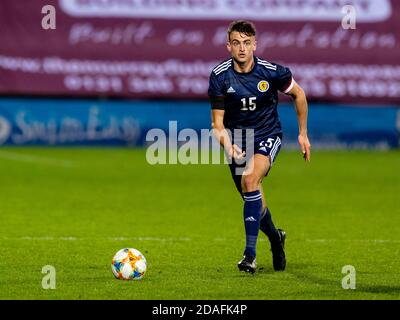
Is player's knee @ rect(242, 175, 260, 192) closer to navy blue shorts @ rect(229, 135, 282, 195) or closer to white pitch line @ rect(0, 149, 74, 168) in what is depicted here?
navy blue shorts @ rect(229, 135, 282, 195)

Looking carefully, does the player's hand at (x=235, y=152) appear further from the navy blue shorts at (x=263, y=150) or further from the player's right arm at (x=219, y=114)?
the navy blue shorts at (x=263, y=150)

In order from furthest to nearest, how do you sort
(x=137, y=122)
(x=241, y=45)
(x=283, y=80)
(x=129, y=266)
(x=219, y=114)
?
(x=137, y=122) < (x=283, y=80) < (x=219, y=114) < (x=241, y=45) < (x=129, y=266)

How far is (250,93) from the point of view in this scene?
356 inches

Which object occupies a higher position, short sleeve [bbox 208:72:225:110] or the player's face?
the player's face

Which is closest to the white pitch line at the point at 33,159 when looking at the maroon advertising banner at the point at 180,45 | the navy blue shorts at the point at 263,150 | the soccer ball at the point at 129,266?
the maroon advertising banner at the point at 180,45

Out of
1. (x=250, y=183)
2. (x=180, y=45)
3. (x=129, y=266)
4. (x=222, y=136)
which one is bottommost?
(x=129, y=266)

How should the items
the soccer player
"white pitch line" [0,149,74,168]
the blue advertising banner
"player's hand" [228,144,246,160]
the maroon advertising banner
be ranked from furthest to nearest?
the maroon advertising banner → the blue advertising banner → "white pitch line" [0,149,74,168] → the soccer player → "player's hand" [228,144,246,160]

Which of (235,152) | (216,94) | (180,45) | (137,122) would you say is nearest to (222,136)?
(235,152)

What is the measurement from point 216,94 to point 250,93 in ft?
0.96

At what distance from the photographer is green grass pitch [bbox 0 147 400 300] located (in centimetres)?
816

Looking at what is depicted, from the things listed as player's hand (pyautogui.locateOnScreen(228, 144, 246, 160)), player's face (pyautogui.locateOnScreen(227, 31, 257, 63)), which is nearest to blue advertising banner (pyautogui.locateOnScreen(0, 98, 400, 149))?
player's face (pyautogui.locateOnScreen(227, 31, 257, 63))

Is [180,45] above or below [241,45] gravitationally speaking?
above

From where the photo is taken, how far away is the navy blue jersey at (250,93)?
902 cm

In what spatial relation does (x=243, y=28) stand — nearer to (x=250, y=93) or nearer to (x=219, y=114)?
(x=250, y=93)
